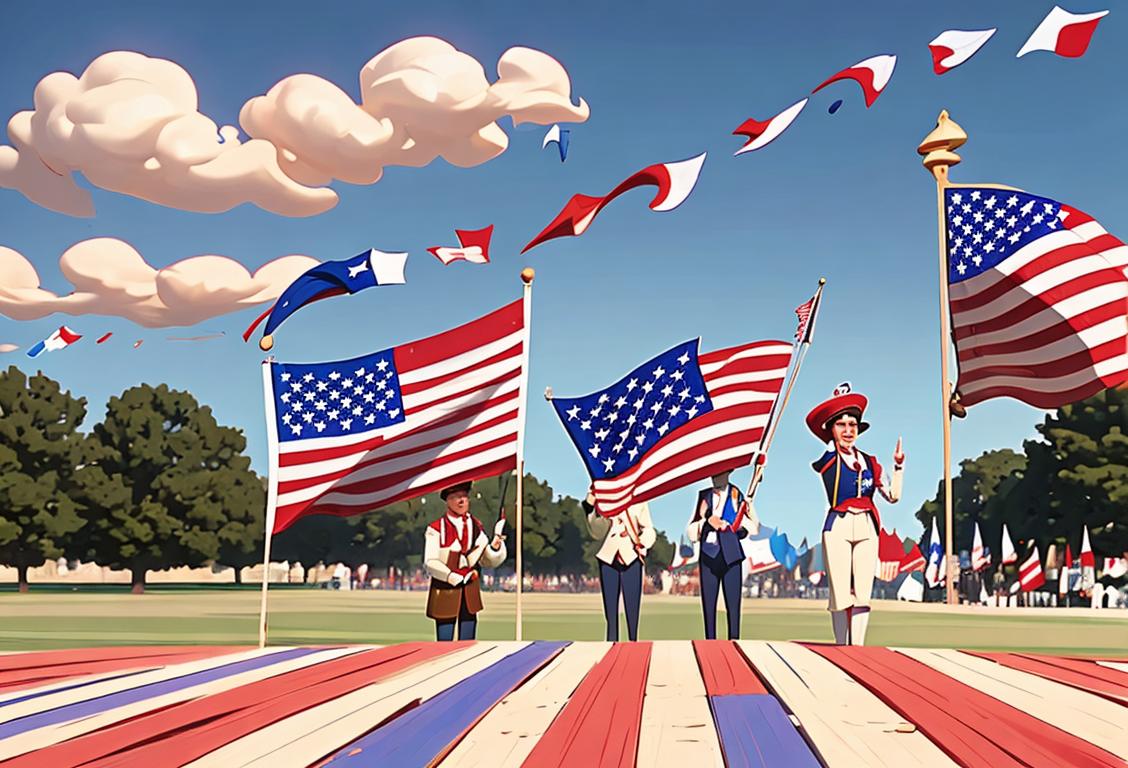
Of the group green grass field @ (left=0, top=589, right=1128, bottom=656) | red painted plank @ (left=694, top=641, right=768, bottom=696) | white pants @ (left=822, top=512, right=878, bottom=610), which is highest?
white pants @ (left=822, top=512, right=878, bottom=610)

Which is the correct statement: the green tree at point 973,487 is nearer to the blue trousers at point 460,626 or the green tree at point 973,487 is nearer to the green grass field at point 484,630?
the green grass field at point 484,630

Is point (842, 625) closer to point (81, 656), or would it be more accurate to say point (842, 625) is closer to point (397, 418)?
point (397, 418)

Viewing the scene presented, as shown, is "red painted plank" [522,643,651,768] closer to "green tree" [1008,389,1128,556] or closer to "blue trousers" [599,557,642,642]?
"blue trousers" [599,557,642,642]

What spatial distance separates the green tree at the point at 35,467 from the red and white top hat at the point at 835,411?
2049 inches

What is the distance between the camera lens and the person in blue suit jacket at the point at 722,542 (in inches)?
459

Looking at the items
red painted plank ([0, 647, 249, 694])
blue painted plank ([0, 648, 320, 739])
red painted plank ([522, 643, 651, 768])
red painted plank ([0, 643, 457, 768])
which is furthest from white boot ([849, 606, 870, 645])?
red painted plank ([0, 647, 249, 694])

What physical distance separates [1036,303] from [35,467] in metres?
60.1

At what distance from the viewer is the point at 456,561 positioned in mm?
9875

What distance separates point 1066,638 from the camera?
17.8 metres

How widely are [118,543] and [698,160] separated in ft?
187

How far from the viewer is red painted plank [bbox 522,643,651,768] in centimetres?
333

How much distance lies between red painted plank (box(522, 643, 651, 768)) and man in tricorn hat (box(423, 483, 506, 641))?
14.5 feet

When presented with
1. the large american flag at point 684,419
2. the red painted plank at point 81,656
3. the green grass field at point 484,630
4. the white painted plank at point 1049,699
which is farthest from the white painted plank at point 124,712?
the green grass field at point 484,630

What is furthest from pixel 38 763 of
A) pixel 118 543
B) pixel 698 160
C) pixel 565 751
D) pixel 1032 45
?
pixel 118 543
